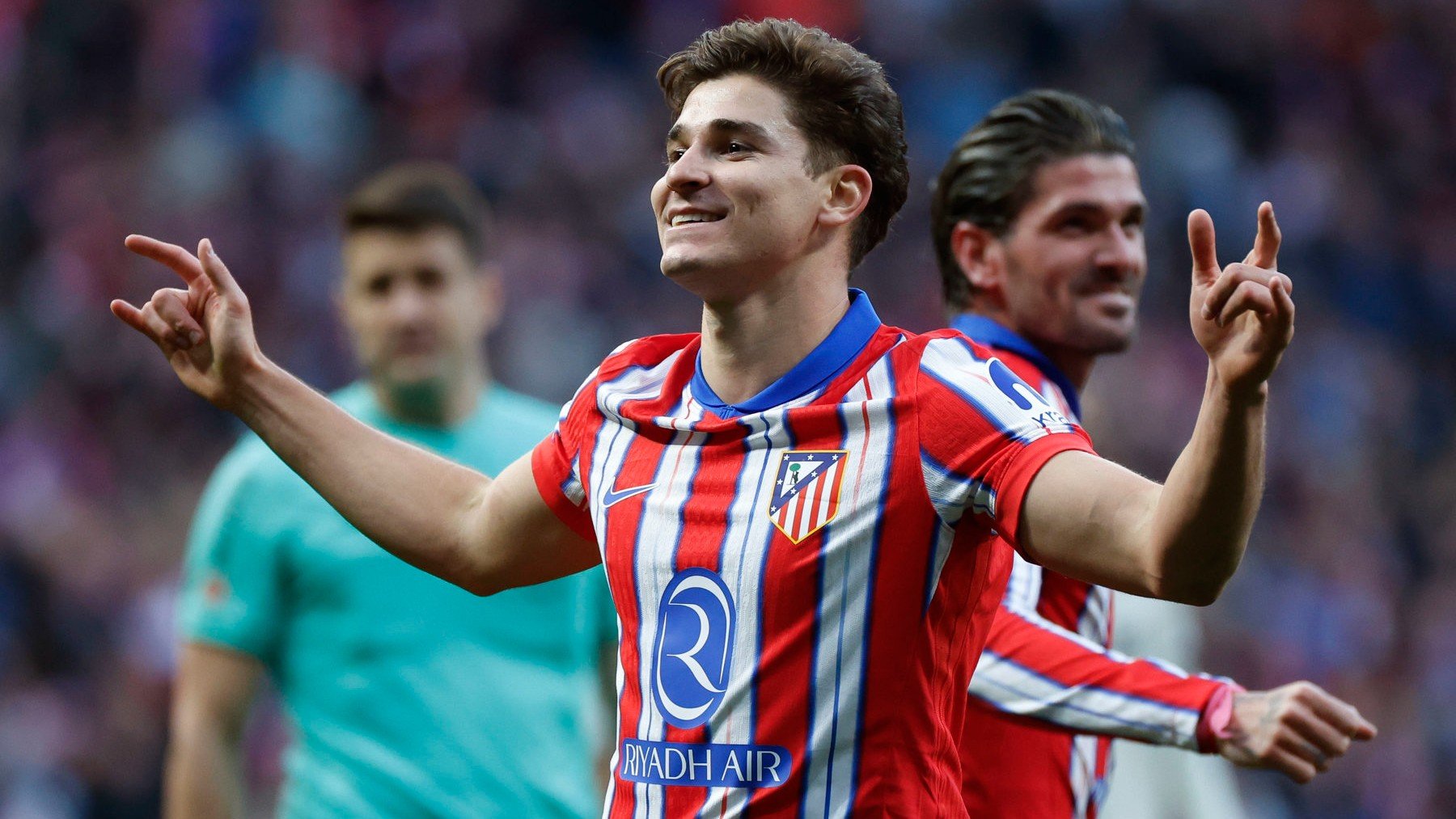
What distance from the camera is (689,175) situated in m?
2.84

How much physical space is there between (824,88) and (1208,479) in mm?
1047

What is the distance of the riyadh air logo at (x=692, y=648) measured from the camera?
2.66 m

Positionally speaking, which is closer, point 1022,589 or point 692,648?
point 692,648

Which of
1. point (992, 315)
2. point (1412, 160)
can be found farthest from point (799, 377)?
point (1412, 160)

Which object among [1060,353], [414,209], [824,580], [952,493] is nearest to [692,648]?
[824,580]

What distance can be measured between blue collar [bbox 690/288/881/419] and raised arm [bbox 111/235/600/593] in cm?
42

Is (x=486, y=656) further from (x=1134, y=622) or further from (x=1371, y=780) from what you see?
(x=1371, y=780)

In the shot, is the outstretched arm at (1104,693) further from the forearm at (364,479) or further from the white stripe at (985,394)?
the forearm at (364,479)

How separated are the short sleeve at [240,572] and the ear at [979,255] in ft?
6.77

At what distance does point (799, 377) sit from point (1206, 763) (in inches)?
126

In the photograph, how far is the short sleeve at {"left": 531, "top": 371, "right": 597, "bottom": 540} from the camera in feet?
9.91

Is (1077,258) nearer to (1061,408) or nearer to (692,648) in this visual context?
(1061,408)

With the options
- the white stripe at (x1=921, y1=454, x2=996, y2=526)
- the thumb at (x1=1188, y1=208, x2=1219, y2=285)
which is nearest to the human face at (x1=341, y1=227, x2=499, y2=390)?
the white stripe at (x1=921, y1=454, x2=996, y2=526)

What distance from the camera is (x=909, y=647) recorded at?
2.62 m
